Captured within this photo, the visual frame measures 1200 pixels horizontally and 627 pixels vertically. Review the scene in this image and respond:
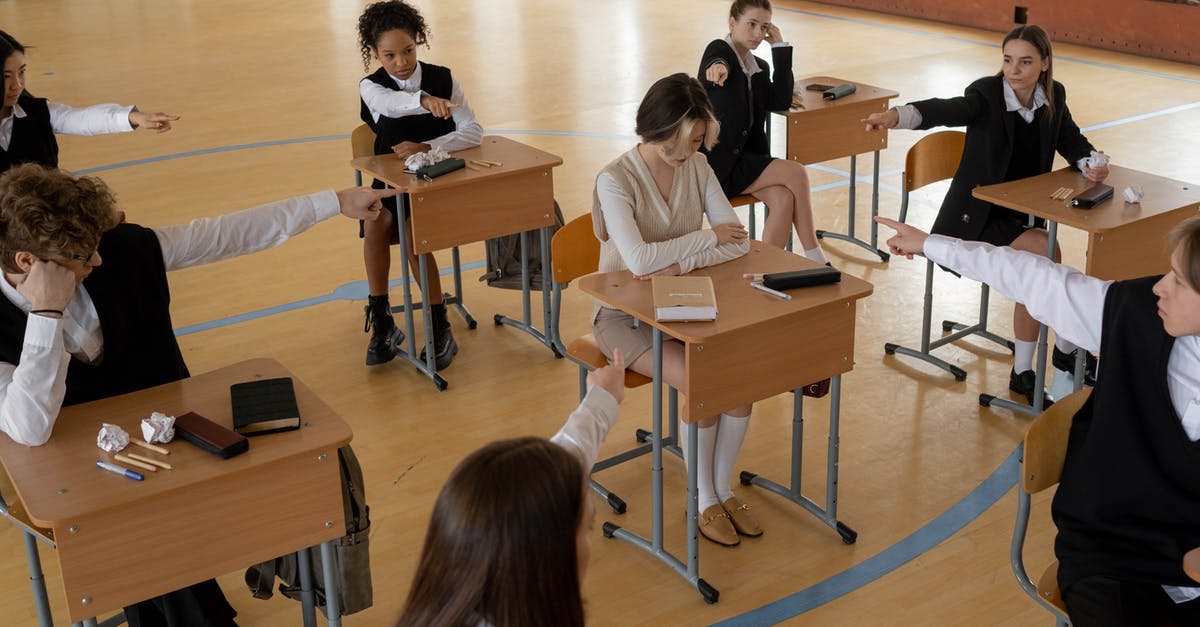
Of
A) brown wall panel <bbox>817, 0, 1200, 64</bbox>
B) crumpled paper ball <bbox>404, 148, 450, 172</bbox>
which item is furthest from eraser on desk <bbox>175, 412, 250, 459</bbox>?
brown wall panel <bbox>817, 0, 1200, 64</bbox>

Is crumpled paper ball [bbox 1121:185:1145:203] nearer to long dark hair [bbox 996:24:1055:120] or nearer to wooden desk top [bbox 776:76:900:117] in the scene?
long dark hair [bbox 996:24:1055:120]

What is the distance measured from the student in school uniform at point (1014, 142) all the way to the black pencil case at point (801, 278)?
3.98 feet

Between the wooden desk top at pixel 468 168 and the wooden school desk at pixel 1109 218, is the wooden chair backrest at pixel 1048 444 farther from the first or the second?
the wooden desk top at pixel 468 168

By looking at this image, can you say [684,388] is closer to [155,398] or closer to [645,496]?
[645,496]

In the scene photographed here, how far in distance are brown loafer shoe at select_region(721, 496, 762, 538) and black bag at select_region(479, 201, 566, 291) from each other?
175 centimetres

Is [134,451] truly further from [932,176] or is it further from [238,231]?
[932,176]

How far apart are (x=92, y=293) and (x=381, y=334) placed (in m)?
2.22

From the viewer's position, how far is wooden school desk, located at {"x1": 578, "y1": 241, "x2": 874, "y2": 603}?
319cm

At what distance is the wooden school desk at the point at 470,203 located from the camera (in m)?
4.46

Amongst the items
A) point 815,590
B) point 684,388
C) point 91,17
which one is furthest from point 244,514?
point 91,17

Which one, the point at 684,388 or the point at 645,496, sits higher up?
the point at 684,388

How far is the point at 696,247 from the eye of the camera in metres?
3.63

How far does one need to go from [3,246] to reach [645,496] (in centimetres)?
212

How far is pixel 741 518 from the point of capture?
3.64 m
